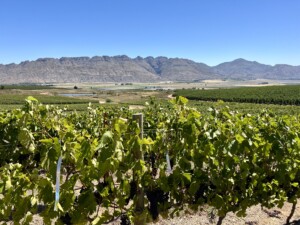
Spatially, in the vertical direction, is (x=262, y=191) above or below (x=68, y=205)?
below

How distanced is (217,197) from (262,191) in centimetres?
100

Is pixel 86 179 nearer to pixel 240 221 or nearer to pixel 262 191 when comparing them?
pixel 262 191

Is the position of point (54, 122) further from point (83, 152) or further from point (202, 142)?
point (202, 142)

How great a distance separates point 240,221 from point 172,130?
3.76 meters

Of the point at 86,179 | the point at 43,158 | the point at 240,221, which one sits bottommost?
the point at 240,221

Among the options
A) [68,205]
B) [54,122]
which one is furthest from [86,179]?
[54,122]

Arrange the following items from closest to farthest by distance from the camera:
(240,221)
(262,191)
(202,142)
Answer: (202,142) → (262,191) → (240,221)

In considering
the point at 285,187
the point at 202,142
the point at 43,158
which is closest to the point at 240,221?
the point at 285,187

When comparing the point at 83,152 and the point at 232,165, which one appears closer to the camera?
the point at 83,152

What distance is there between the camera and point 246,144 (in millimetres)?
5039

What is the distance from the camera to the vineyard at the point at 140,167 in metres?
4.09

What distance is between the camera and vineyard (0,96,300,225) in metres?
4.09

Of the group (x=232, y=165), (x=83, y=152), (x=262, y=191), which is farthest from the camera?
(x=262, y=191)

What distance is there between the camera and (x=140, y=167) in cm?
424
